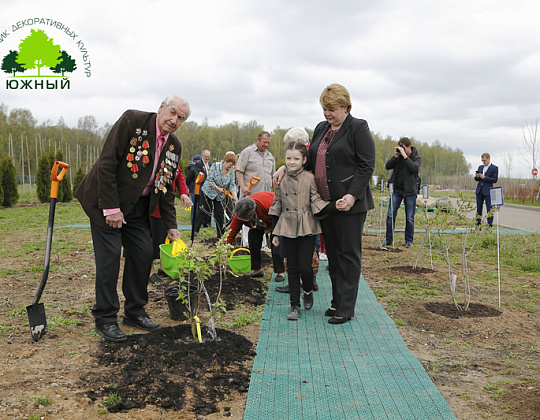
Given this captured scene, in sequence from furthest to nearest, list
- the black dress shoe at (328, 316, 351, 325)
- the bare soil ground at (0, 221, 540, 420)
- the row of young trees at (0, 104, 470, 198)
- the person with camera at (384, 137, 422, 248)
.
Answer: the row of young trees at (0, 104, 470, 198) → the person with camera at (384, 137, 422, 248) → the black dress shoe at (328, 316, 351, 325) → the bare soil ground at (0, 221, 540, 420)

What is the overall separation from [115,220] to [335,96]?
6.13 ft

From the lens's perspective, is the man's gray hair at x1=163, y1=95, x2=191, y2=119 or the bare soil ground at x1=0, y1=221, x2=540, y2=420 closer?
the bare soil ground at x1=0, y1=221, x2=540, y2=420

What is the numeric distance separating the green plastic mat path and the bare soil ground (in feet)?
0.35

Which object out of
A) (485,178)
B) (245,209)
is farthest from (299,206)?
(485,178)

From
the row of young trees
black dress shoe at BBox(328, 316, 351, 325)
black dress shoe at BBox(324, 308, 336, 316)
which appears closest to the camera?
black dress shoe at BBox(328, 316, 351, 325)

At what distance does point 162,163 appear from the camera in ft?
10.4

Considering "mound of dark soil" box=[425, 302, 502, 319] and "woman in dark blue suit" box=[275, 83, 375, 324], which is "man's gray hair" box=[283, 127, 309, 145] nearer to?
"woman in dark blue suit" box=[275, 83, 375, 324]

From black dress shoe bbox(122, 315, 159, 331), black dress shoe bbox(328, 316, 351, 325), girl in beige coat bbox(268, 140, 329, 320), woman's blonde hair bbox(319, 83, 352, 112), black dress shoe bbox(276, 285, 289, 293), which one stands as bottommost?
black dress shoe bbox(328, 316, 351, 325)

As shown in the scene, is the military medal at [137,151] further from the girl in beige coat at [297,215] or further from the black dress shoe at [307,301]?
the black dress shoe at [307,301]

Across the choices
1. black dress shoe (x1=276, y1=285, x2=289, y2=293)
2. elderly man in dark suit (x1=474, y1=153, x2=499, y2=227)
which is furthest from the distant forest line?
black dress shoe (x1=276, y1=285, x2=289, y2=293)

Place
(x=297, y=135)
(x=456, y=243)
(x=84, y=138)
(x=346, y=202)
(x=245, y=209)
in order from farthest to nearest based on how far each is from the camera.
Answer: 1. (x=84, y=138)
2. (x=456, y=243)
3. (x=245, y=209)
4. (x=297, y=135)
5. (x=346, y=202)

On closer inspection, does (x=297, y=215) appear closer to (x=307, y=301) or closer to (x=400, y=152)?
(x=307, y=301)

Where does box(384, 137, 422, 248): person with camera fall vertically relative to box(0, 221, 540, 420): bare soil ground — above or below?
above

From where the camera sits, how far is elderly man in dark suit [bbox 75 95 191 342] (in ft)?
9.68
